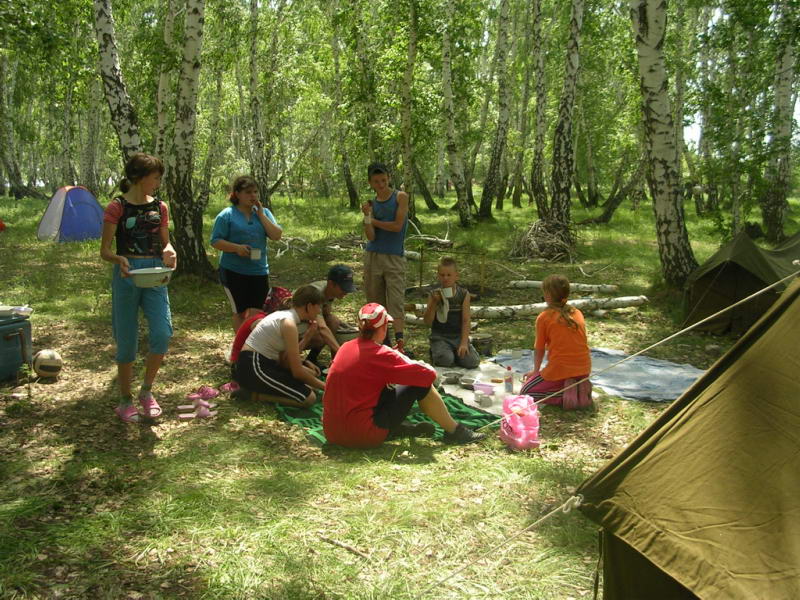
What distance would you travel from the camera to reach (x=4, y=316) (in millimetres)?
5496

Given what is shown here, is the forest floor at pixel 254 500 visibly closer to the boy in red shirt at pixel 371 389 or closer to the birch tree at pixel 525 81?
the boy in red shirt at pixel 371 389

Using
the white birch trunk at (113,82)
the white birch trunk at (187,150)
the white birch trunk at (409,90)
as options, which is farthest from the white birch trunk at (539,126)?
the white birch trunk at (113,82)

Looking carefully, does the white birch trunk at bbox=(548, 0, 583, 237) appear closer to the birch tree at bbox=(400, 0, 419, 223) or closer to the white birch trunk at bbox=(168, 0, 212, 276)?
the birch tree at bbox=(400, 0, 419, 223)

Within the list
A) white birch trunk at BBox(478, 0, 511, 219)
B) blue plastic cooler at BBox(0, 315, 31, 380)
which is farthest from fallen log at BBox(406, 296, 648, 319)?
white birch trunk at BBox(478, 0, 511, 219)

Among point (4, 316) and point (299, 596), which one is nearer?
point (299, 596)

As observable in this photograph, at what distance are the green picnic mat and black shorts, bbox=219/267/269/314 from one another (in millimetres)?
1067

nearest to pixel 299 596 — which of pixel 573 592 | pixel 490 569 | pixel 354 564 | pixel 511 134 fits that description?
pixel 354 564

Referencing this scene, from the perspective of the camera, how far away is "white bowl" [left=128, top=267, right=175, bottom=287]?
4.42 meters

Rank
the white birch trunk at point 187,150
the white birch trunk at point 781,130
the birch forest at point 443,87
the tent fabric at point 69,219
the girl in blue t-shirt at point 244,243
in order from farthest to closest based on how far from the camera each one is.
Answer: the tent fabric at point 69,219, the white birch trunk at point 781,130, the birch forest at point 443,87, the white birch trunk at point 187,150, the girl in blue t-shirt at point 244,243

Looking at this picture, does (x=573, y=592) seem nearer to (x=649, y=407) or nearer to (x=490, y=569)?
(x=490, y=569)

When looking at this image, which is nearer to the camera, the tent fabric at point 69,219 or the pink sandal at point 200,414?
the pink sandal at point 200,414

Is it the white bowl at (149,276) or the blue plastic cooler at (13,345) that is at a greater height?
the white bowl at (149,276)

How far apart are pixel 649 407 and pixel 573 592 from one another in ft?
9.50

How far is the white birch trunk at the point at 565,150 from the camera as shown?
12.8 meters
